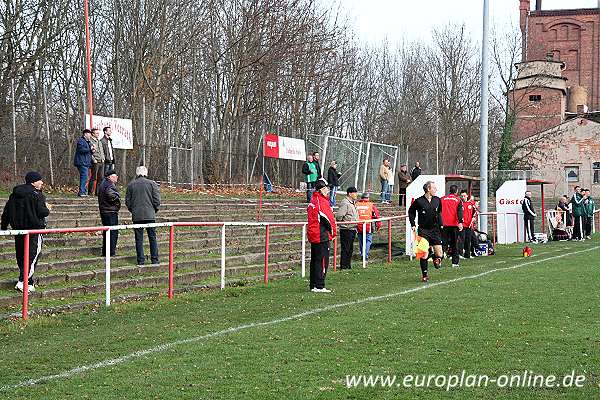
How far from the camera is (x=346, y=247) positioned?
21219 mm

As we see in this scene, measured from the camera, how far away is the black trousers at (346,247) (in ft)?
69.4

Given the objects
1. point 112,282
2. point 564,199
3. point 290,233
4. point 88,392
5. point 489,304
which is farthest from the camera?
point 564,199

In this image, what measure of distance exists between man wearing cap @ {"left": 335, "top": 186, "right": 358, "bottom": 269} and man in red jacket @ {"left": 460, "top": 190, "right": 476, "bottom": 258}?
388 centimetres

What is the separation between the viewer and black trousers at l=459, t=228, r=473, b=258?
2447 centimetres

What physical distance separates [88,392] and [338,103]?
4400 cm

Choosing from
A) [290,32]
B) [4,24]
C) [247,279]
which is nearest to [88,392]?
[247,279]

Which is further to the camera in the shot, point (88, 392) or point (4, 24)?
point (4, 24)

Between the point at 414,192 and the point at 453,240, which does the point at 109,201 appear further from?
the point at 414,192

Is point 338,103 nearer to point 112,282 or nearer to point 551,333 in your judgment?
point 112,282

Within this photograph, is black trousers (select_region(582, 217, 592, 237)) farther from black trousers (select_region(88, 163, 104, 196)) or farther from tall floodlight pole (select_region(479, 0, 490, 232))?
black trousers (select_region(88, 163, 104, 196))

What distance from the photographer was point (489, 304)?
42.8 ft

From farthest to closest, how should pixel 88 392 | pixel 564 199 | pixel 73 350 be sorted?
pixel 564 199 < pixel 73 350 < pixel 88 392

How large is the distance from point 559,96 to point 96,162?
57.5 metres

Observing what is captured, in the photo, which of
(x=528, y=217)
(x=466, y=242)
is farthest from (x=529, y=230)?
(x=466, y=242)
